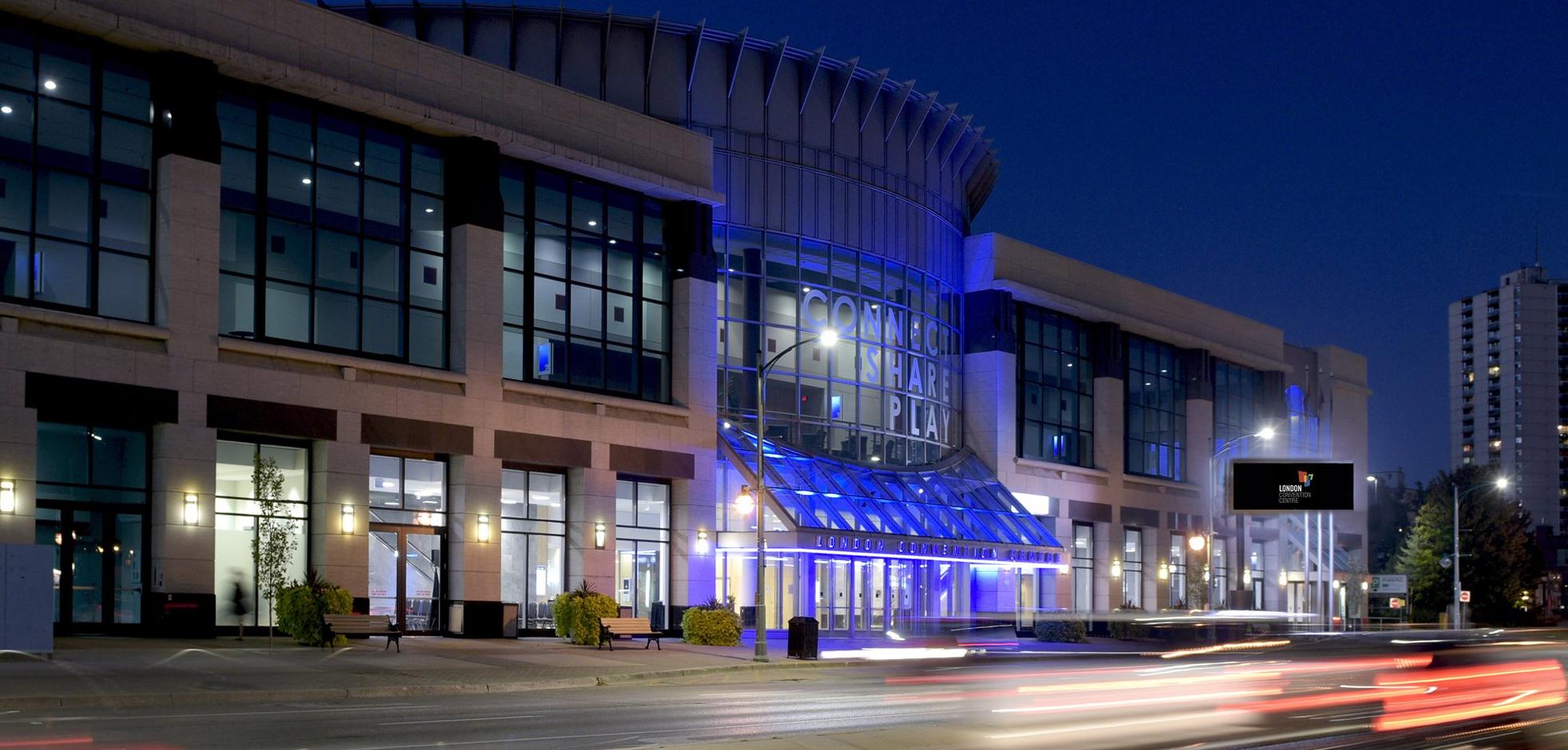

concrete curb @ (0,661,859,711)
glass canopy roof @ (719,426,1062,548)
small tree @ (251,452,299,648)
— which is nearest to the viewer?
concrete curb @ (0,661,859,711)

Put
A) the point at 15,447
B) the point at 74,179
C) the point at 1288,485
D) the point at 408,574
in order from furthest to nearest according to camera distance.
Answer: the point at 1288,485 < the point at 408,574 < the point at 74,179 < the point at 15,447

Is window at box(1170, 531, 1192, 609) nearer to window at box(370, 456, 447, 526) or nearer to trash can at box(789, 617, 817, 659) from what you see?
trash can at box(789, 617, 817, 659)

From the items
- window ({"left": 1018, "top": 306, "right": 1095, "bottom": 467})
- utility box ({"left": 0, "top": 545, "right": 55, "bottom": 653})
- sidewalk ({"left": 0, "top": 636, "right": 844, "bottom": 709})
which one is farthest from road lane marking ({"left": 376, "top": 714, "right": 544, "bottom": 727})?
window ({"left": 1018, "top": 306, "right": 1095, "bottom": 467})

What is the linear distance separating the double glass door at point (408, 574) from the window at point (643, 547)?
20.7 feet

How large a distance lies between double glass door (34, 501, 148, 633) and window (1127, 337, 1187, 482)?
4994cm

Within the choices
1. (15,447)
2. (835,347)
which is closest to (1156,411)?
(835,347)

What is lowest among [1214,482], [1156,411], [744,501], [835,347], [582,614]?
[582,614]

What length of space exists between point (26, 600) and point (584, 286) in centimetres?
2116

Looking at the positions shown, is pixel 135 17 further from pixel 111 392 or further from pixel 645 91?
pixel 645 91

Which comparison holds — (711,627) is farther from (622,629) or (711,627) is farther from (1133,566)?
(1133,566)

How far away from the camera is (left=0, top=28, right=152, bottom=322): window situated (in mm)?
36062

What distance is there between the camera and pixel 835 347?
2334 inches

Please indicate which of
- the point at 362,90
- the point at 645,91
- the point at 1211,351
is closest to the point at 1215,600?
the point at 1211,351

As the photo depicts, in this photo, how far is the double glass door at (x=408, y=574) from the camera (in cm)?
4431
